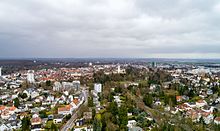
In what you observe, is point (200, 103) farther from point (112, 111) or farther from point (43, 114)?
point (43, 114)

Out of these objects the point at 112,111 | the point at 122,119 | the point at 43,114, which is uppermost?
the point at 112,111

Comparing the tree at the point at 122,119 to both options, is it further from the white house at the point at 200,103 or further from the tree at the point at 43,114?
the white house at the point at 200,103

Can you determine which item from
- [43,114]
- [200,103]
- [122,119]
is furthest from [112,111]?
[200,103]

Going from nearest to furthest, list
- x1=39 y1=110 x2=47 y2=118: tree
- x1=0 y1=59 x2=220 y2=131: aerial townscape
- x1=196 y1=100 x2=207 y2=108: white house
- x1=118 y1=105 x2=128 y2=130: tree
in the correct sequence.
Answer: x1=118 y1=105 x2=128 y2=130: tree, x1=0 y1=59 x2=220 y2=131: aerial townscape, x1=39 y1=110 x2=47 y2=118: tree, x1=196 y1=100 x2=207 y2=108: white house

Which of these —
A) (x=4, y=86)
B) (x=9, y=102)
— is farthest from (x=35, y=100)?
(x=4, y=86)

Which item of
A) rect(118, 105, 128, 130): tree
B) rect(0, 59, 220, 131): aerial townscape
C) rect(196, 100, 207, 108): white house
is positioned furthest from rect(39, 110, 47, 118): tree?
rect(196, 100, 207, 108): white house

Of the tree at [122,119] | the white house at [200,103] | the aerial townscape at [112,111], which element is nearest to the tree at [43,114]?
the aerial townscape at [112,111]

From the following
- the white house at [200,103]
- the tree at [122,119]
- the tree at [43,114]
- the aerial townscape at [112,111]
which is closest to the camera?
the tree at [122,119]

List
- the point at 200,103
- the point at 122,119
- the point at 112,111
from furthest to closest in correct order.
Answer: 1. the point at 200,103
2. the point at 112,111
3. the point at 122,119

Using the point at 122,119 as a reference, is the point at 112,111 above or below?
above

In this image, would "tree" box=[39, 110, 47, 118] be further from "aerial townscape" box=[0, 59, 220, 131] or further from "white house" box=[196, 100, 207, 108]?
"white house" box=[196, 100, 207, 108]

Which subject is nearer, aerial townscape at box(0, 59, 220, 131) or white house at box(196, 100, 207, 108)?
aerial townscape at box(0, 59, 220, 131)
